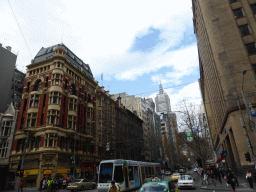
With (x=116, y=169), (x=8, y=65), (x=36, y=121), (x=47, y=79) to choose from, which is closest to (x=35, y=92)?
(x=47, y=79)

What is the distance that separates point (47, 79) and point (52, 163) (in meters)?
17.0

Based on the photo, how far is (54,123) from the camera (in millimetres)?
32875

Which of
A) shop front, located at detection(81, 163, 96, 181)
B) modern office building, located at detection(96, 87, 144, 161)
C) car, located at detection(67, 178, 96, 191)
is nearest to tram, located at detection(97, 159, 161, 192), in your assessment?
car, located at detection(67, 178, 96, 191)

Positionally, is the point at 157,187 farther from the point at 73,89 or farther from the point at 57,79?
the point at 73,89

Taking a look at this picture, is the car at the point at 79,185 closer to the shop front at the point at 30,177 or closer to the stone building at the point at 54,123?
the stone building at the point at 54,123

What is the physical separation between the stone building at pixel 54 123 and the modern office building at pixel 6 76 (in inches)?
346

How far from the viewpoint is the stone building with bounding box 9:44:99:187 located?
30562 mm

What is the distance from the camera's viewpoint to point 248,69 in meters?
24.5

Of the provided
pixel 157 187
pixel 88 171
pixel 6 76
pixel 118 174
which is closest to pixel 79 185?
pixel 118 174

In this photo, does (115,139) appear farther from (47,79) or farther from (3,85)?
(3,85)

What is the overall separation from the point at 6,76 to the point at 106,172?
134 feet

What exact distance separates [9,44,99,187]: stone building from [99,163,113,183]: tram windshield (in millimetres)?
12429

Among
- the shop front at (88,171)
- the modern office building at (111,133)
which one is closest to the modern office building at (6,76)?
the modern office building at (111,133)

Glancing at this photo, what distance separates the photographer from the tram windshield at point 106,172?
54.6 feet
